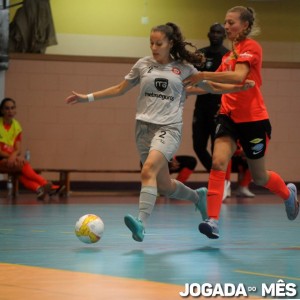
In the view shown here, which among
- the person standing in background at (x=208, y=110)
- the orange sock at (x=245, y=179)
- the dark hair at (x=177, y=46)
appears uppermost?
the dark hair at (x=177, y=46)

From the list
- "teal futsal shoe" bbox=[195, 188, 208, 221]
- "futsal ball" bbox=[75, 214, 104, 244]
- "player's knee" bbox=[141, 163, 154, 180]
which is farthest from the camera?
"teal futsal shoe" bbox=[195, 188, 208, 221]

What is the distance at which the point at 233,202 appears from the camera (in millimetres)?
13719

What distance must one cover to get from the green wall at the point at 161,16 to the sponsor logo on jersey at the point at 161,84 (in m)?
10.5

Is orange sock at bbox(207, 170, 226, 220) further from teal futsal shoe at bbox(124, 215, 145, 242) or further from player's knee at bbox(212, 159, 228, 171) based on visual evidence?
teal futsal shoe at bbox(124, 215, 145, 242)

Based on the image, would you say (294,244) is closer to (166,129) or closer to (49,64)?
(166,129)

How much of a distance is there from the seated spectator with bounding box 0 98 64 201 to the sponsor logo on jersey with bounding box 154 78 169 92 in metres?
6.19

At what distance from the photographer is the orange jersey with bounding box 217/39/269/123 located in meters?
8.10

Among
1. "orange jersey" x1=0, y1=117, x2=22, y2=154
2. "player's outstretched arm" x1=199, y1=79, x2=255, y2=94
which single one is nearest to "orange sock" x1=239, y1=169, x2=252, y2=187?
"orange jersey" x1=0, y1=117, x2=22, y2=154

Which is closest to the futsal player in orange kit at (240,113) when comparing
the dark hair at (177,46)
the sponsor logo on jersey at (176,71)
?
the sponsor logo on jersey at (176,71)

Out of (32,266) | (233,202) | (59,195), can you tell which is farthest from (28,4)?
(32,266)

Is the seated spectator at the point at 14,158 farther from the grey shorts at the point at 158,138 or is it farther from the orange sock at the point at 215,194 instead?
the orange sock at the point at 215,194

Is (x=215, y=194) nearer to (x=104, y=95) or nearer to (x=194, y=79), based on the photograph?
(x=194, y=79)

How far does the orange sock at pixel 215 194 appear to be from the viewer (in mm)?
7895

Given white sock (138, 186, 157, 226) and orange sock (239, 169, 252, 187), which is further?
orange sock (239, 169, 252, 187)
